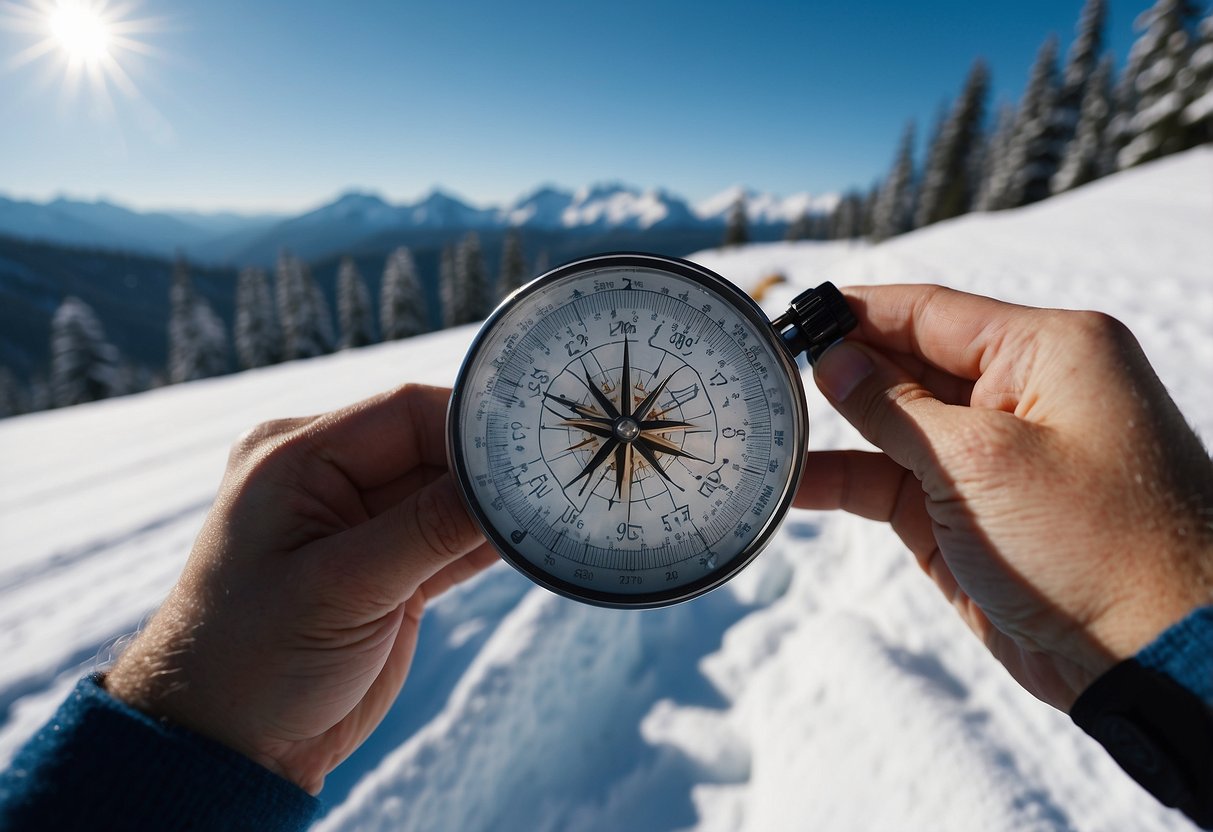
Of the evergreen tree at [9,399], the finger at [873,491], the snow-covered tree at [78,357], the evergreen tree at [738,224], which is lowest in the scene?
the evergreen tree at [9,399]

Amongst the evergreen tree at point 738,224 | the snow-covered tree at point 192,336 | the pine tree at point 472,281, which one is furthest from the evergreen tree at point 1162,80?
the snow-covered tree at point 192,336

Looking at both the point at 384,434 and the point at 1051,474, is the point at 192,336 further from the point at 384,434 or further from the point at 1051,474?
the point at 1051,474

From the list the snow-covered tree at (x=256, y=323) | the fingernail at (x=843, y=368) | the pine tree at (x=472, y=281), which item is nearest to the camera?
the fingernail at (x=843, y=368)

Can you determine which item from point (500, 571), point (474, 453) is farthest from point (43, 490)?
point (474, 453)

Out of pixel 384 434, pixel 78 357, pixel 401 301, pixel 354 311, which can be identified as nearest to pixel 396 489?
pixel 384 434

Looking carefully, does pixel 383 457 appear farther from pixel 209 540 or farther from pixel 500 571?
pixel 500 571

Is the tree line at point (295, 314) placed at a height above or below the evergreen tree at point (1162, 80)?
below

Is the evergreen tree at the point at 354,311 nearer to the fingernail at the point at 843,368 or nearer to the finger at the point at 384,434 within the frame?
the finger at the point at 384,434

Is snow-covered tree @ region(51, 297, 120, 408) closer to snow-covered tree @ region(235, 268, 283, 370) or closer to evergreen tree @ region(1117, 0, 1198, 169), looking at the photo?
snow-covered tree @ region(235, 268, 283, 370)
